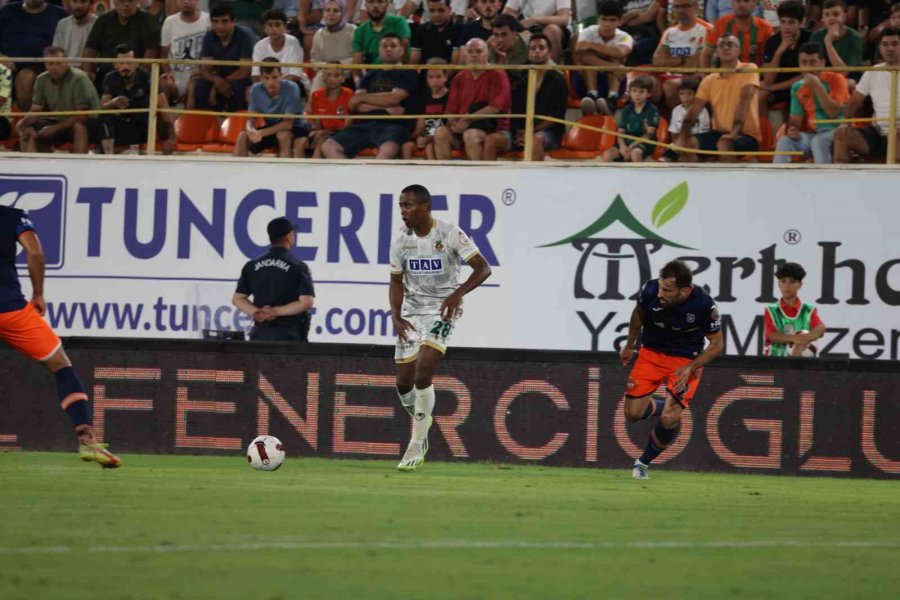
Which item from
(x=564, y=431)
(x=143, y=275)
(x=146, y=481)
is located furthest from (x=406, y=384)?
(x=143, y=275)

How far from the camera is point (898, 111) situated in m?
17.1

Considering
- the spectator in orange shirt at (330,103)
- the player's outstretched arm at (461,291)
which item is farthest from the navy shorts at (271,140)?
the player's outstretched arm at (461,291)

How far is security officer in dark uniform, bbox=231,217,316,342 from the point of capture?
1437 cm

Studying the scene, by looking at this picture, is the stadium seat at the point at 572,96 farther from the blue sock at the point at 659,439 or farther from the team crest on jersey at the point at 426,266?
the blue sock at the point at 659,439

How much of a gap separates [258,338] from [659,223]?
5063 millimetres

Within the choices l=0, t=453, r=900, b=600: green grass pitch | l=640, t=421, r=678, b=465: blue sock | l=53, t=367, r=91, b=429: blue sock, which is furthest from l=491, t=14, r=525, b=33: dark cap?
l=53, t=367, r=91, b=429: blue sock

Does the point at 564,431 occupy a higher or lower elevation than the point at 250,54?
lower

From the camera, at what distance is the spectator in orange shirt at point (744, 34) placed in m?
17.6

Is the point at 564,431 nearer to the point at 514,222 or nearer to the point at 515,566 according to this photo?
the point at 514,222

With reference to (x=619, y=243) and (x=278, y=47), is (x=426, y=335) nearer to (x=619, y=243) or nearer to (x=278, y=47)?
(x=619, y=243)

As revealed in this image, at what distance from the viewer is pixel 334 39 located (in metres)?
18.9

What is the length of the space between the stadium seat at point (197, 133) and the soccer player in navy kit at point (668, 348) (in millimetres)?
8000

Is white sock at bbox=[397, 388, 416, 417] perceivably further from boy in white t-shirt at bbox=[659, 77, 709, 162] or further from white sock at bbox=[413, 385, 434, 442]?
boy in white t-shirt at bbox=[659, 77, 709, 162]

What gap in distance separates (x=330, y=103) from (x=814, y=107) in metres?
5.49
